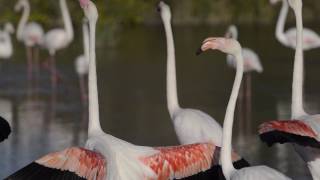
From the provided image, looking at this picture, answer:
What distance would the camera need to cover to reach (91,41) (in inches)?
282

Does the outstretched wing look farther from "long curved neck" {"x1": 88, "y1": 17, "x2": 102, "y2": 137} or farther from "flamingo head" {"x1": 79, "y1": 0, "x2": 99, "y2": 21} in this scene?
"flamingo head" {"x1": 79, "y1": 0, "x2": 99, "y2": 21}

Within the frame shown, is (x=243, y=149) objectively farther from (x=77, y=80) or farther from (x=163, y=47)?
(x=163, y=47)

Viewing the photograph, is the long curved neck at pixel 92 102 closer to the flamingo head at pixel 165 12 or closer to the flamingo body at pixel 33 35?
the flamingo head at pixel 165 12

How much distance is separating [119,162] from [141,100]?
744 centimetres

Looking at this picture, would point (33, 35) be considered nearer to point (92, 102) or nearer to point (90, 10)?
point (90, 10)

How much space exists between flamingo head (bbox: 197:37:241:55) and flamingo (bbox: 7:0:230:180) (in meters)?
0.79

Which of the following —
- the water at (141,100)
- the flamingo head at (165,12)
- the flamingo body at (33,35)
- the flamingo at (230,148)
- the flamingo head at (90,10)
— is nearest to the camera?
the flamingo at (230,148)

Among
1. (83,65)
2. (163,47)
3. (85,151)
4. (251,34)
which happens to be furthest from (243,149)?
(251,34)

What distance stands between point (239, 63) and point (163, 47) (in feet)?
55.6

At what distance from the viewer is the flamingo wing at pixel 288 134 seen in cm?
587

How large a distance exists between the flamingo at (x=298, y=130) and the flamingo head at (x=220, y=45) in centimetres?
55

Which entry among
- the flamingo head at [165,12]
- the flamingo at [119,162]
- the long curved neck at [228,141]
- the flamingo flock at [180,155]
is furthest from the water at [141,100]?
the long curved neck at [228,141]

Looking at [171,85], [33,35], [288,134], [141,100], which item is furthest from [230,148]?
[33,35]

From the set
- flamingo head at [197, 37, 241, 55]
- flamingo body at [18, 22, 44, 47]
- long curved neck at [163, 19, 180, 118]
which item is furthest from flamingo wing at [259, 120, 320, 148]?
flamingo body at [18, 22, 44, 47]
